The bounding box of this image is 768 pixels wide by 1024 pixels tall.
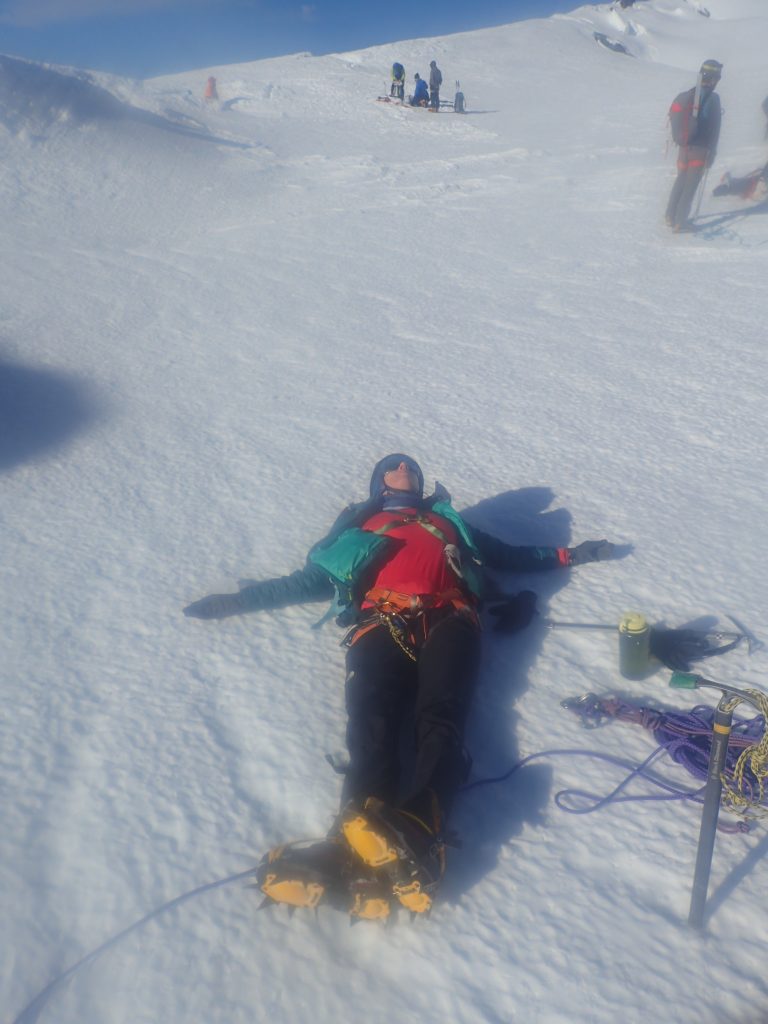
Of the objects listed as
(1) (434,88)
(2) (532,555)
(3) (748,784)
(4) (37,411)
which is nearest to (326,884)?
(3) (748,784)

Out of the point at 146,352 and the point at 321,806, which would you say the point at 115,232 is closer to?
the point at 146,352

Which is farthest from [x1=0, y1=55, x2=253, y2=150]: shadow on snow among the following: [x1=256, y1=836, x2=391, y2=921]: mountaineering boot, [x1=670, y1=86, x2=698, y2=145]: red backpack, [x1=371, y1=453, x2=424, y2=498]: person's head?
[x1=256, y1=836, x2=391, y2=921]: mountaineering boot

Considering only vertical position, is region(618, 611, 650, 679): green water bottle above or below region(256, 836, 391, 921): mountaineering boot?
above

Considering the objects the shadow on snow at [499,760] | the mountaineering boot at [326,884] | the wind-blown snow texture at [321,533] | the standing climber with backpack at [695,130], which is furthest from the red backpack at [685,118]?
the mountaineering boot at [326,884]

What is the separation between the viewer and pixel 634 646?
96.3 inches

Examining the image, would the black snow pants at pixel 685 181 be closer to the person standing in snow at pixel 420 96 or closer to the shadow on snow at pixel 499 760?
the shadow on snow at pixel 499 760

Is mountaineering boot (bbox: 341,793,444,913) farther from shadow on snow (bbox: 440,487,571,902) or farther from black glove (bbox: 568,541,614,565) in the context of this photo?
black glove (bbox: 568,541,614,565)

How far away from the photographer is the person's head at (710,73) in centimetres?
680

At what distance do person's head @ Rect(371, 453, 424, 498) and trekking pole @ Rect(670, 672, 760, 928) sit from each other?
1.62 metres

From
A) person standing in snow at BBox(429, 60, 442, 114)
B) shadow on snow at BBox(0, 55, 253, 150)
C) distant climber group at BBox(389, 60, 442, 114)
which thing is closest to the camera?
shadow on snow at BBox(0, 55, 253, 150)

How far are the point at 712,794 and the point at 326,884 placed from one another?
3.02ft

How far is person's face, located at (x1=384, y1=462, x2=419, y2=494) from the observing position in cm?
319

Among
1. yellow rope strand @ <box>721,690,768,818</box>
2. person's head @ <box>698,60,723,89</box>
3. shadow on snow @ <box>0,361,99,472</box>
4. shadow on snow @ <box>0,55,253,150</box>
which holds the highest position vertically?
person's head @ <box>698,60,723,89</box>

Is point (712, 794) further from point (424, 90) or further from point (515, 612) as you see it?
point (424, 90)
